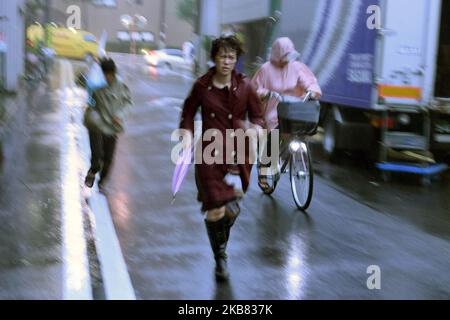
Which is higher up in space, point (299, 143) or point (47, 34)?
point (47, 34)

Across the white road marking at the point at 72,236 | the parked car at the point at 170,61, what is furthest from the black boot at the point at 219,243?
the parked car at the point at 170,61

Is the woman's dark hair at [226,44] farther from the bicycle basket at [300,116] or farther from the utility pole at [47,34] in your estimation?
the utility pole at [47,34]

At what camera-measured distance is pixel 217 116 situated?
5.05 meters

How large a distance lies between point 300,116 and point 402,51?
2.93 m

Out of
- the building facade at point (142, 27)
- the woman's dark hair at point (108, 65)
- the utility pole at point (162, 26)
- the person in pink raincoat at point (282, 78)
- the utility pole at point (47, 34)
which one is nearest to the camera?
the woman's dark hair at point (108, 65)

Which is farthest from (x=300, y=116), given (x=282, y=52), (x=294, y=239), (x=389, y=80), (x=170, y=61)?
(x=170, y=61)

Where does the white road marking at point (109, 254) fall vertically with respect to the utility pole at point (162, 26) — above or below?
below

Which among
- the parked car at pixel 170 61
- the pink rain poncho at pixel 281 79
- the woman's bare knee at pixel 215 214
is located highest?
the pink rain poncho at pixel 281 79

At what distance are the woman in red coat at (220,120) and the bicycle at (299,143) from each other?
195 centimetres

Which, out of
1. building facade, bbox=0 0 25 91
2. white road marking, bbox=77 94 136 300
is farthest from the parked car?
white road marking, bbox=77 94 136 300

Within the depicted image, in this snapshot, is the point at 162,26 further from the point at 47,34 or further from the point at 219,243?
the point at 219,243

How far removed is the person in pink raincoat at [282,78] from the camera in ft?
24.8

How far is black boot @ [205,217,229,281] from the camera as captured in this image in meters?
5.07

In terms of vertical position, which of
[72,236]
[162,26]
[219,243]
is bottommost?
[72,236]
